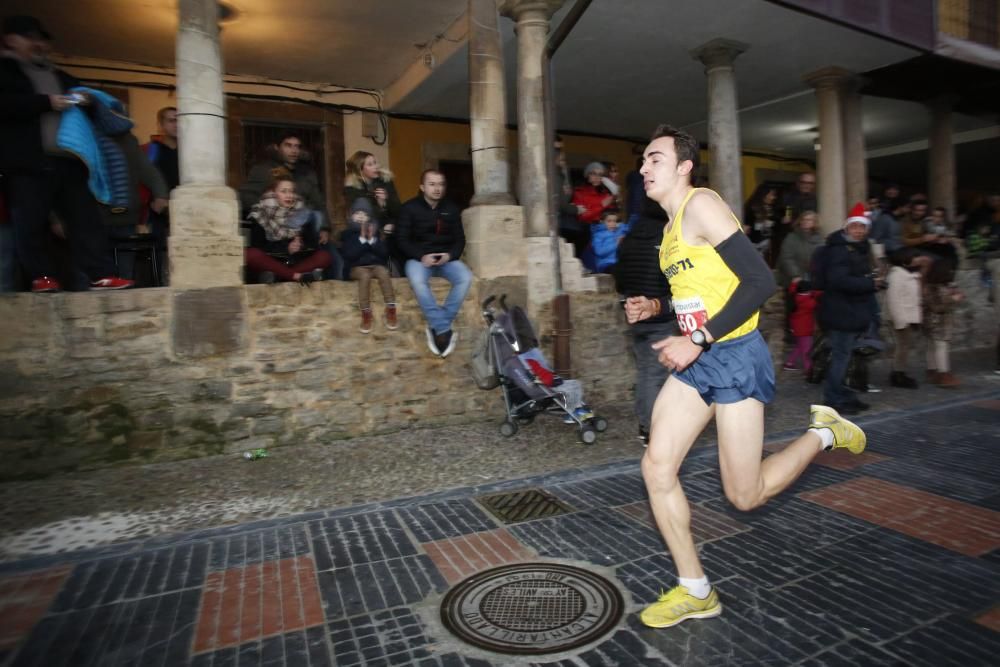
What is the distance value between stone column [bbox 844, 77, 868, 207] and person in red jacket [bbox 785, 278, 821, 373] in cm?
371

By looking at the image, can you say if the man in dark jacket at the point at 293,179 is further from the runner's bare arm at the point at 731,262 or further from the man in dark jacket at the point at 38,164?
the runner's bare arm at the point at 731,262

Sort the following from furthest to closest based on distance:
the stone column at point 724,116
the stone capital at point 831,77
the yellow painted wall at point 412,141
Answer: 1. the yellow painted wall at point 412,141
2. the stone capital at point 831,77
3. the stone column at point 724,116

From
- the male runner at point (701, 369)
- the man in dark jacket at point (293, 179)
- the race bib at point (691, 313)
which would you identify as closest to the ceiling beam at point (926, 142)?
the man in dark jacket at point (293, 179)

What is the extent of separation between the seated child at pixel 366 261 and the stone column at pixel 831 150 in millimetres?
7968

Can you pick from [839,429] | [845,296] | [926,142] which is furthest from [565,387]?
[926,142]

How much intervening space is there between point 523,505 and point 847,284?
429 centimetres

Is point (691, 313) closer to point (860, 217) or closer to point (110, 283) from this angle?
point (860, 217)

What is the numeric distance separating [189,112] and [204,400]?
104 inches

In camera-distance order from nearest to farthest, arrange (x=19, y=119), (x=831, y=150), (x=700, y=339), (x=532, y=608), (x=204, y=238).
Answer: (x=700, y=339) < (x=532, y=608) < (x=19, y=119) < (x=204, y=238) < (x=831, y=150)

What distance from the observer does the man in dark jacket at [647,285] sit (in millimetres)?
5168

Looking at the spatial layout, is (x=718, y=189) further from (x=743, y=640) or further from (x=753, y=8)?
(x=743, y=640)

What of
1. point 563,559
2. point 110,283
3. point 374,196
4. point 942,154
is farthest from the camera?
point 942,154

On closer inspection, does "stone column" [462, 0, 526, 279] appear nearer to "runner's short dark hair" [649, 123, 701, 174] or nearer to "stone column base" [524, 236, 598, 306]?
"stone column base" [524, 236, 598, 306]

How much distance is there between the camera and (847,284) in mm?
6410
